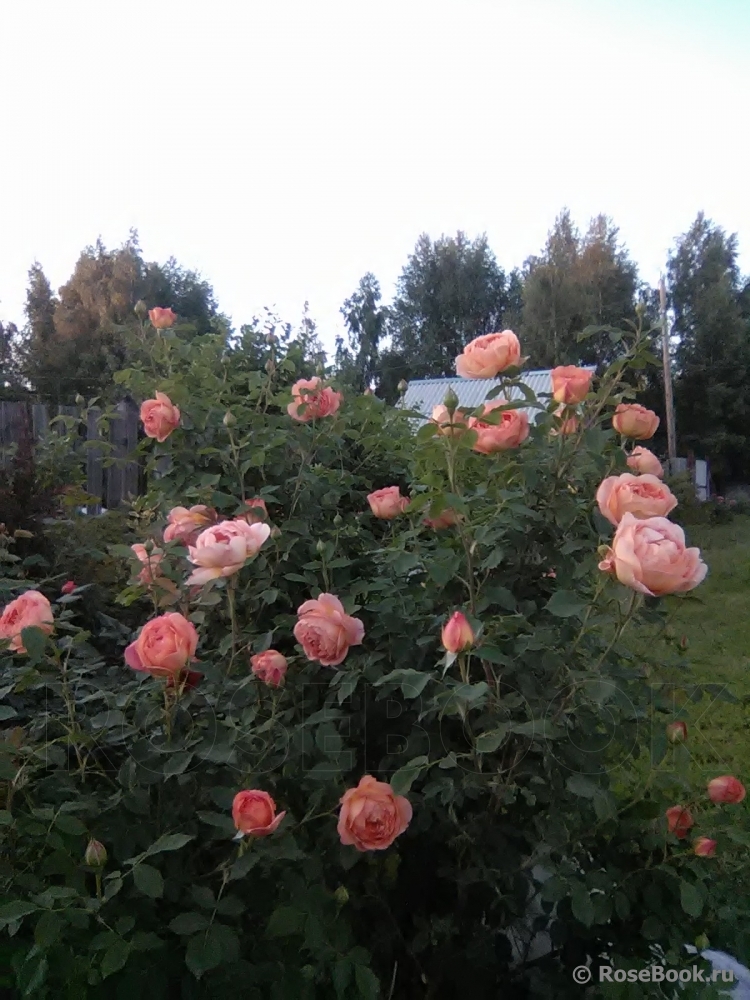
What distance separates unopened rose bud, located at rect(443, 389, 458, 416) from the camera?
3.71 feet

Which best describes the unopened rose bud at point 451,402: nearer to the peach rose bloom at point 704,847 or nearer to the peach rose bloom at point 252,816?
the peach rose bloom at point 252,816

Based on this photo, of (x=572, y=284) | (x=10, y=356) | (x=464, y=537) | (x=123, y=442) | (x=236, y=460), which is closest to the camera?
(x=464, y=537)

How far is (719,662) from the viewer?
14.4ft

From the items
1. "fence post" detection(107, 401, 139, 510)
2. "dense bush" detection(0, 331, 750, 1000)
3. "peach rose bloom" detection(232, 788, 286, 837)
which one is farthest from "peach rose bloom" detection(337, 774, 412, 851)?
"fence post" detection(107, 401, 139, 510)

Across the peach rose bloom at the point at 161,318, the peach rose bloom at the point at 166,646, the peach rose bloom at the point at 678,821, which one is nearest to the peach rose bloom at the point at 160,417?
the peach rose bloom at the point at 161,318

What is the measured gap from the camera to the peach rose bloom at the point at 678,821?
1311 millimetres

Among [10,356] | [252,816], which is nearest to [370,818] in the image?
[252,816]

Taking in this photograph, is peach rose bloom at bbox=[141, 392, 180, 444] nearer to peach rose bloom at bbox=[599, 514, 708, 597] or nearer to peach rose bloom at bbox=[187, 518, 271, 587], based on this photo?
peach rose bloom at bbox=[187, 518, 271, 587]

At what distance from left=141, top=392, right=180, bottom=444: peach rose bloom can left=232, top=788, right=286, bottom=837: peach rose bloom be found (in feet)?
2.19

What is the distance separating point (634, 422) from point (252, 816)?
29.5 inches

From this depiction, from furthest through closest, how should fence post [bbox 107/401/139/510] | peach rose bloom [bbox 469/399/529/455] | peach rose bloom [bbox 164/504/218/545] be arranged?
fence post [bbox 107/401/139/510] < peach rose bloom [bbox 164/504/218/545] < peach rose bloom [bbox 469/399/529/455]

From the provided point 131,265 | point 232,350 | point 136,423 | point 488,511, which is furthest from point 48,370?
point 488,511

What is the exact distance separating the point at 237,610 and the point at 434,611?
32 cm

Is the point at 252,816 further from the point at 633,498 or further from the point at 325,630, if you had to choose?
the point at 633,498
